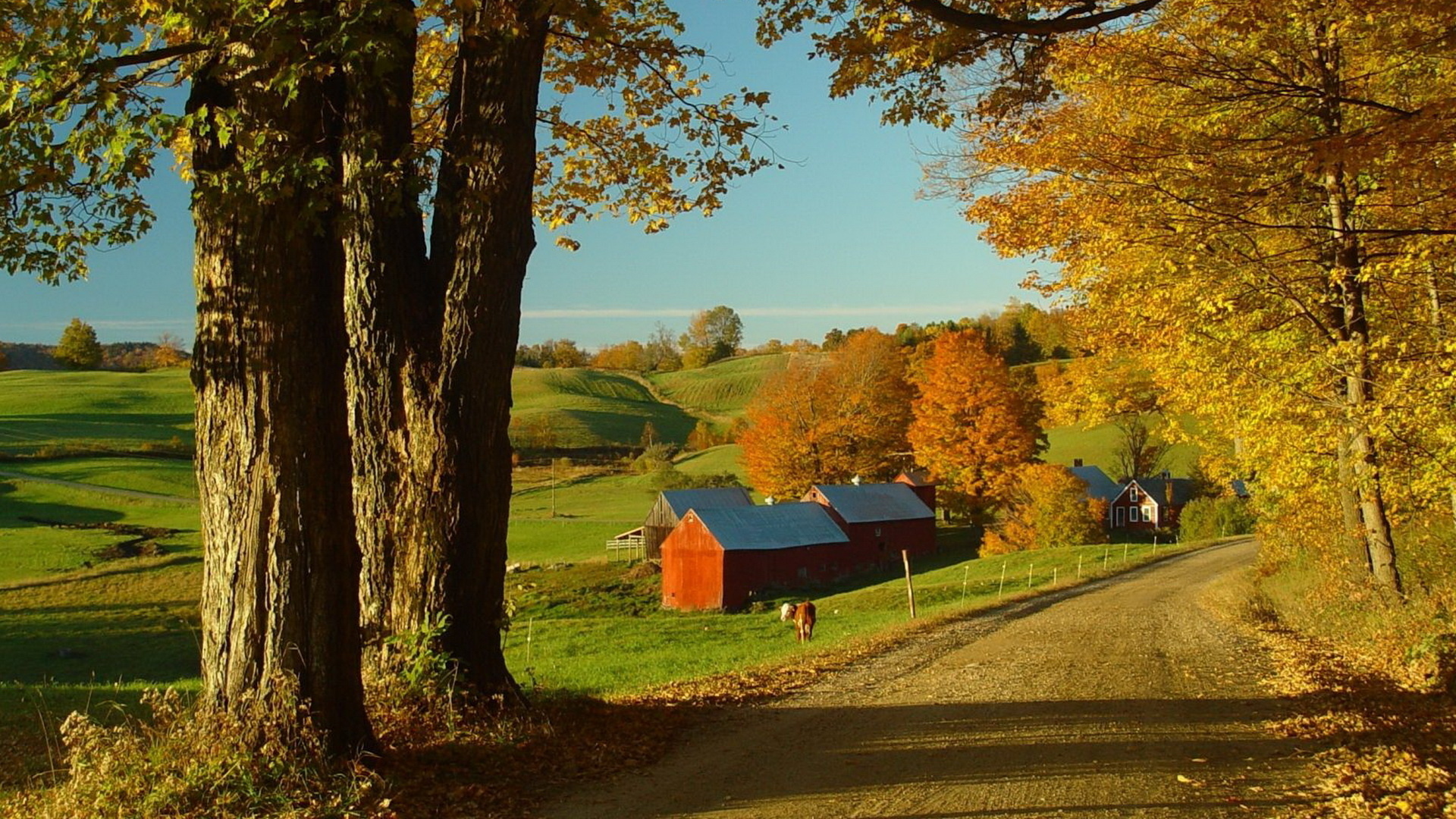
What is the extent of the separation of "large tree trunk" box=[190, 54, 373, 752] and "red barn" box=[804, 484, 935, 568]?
43.7 m

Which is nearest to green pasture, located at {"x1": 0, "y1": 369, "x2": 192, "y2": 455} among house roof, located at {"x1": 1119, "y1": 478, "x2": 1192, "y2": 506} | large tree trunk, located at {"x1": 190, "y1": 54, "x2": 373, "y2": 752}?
house roof, located at {"x1": 1119, "y1": 478, "x2": 1192, "y2": 506}

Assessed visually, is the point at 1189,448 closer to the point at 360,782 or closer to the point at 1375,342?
the point at 1375,342

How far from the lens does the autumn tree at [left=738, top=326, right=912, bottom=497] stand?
60.6m

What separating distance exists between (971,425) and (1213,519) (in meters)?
11.9

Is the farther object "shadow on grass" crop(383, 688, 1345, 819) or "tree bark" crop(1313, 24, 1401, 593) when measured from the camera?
"tree bark" crop(1313, 24, 1401, 593)

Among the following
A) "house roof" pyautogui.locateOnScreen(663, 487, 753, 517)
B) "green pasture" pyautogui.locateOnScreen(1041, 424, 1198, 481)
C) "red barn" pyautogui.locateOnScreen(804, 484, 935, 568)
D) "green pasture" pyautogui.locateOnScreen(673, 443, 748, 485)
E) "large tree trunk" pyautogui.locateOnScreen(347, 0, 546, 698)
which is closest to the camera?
"large tree trunk" pyautogui.locateOnScreen(347, 0, 546, 698)

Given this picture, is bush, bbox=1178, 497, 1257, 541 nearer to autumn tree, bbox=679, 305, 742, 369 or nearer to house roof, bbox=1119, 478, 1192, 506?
house roof, bbox=1119, 478, 1192, 506

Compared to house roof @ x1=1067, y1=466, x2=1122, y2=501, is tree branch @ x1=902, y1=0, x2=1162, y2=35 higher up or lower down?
higher up

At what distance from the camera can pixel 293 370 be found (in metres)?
6.52

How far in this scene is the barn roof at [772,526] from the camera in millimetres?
43344

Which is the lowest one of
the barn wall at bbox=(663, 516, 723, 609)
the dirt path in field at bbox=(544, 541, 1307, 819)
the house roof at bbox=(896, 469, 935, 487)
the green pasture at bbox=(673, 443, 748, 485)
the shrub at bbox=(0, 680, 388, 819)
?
the barn wall at bbox=(663, 516, 723, 609)

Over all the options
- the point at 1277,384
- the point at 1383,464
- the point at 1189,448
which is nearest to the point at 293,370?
the point at 1277,384

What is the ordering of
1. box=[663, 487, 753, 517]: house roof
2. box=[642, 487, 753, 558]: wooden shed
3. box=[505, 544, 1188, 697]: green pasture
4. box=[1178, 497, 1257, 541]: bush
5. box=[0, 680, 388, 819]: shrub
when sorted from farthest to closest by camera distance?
box=[663, 487, 753, 517]: house roof
box=[642, 487, 753, 558]: wooden shed
box=[1178, 497, 1257, 541]: bush
box=[505, 544, 1188, 697]: green pasture
box=[0, 680, 388, 819]: shrub

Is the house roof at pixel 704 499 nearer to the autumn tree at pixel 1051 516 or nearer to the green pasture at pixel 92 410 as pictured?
the autumn tree at pixel 1051 516
